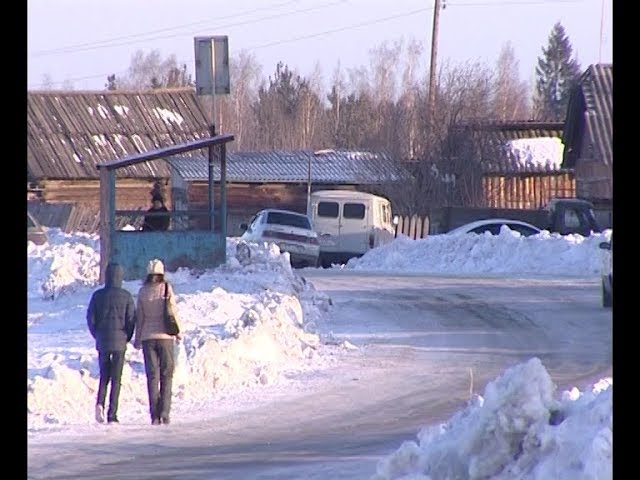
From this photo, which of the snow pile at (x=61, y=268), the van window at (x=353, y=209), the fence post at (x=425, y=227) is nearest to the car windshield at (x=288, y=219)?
the van window at (x=353, y=209)

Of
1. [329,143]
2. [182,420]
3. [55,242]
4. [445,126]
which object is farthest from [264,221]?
[329,143]

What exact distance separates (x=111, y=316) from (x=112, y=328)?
0.45 ft

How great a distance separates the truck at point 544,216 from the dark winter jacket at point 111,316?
23.9 metres

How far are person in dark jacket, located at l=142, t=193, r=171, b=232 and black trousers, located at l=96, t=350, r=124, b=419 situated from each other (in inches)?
383

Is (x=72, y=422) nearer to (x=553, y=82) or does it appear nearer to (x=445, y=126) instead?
(x=553, y=82)

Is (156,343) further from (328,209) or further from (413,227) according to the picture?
(413,227)

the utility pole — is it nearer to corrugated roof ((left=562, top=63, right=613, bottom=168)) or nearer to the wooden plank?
the wooden plank

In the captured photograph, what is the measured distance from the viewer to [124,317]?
12992 millimetres

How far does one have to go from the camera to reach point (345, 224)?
131 ft

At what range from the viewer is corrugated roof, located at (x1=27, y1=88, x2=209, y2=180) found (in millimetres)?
45719

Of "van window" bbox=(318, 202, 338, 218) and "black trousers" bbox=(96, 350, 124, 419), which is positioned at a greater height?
"van window" bbox=(318, 202, 338, 218)

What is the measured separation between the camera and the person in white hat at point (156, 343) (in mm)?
12961

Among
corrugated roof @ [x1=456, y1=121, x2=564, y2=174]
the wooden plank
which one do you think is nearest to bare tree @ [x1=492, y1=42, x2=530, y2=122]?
corrugated roof @ [x1=456, y1=121, x2=564, y2=174]
